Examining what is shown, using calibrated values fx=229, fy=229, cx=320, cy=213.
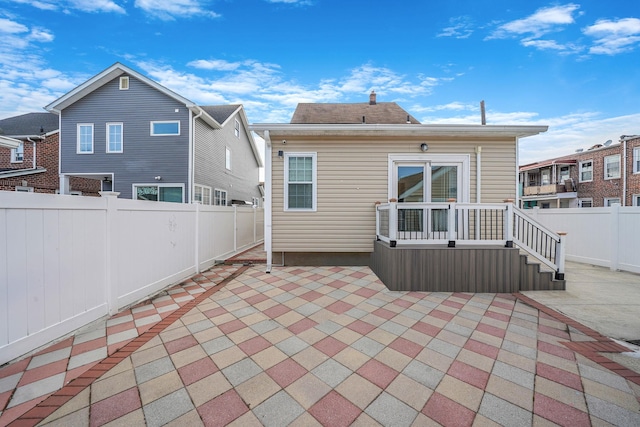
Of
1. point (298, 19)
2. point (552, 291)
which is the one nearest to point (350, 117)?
point (298, 19)

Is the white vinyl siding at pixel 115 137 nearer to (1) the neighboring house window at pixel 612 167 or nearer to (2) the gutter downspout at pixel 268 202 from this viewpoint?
(2) the gutter downspout at pixel 268 202

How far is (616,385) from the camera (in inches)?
75.1

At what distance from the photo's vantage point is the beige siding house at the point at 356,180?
566 centimetres

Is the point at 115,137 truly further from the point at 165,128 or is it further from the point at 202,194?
the point at 202,194

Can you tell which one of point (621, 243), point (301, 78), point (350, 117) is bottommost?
point (621, 243)

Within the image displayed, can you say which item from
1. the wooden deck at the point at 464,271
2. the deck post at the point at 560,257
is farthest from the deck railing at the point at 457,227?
the wooden deck at the point at 464,271

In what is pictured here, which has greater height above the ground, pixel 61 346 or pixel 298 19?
pixel 298 19

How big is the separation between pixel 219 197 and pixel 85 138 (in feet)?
20.9

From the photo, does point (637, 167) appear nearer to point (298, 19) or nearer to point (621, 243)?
point (621, 243)

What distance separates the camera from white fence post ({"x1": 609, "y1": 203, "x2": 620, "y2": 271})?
17.3ft

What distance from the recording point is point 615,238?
532cm

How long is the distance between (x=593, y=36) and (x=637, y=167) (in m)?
13.9

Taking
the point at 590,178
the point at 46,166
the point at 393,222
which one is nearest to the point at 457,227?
the point at 393,222

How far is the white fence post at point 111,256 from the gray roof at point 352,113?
794 centimetres
